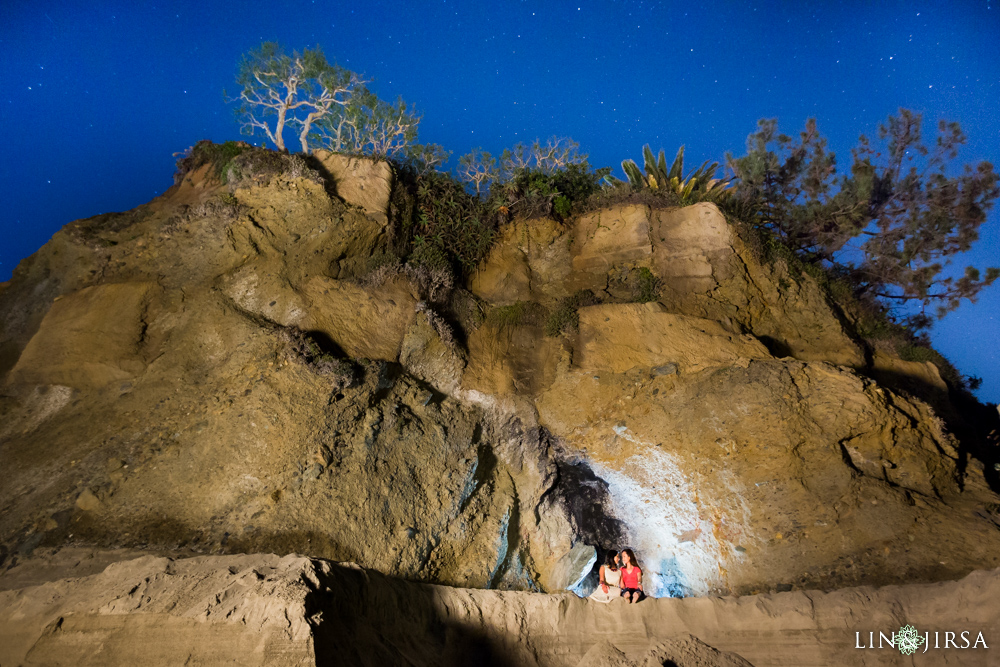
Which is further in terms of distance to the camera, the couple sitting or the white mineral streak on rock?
the white mineral streak on rock

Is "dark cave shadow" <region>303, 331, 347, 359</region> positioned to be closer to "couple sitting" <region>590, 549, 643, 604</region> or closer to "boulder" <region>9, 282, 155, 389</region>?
"boulder" <region>9, 282, 155, 389</region>

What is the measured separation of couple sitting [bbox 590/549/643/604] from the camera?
5.80 m

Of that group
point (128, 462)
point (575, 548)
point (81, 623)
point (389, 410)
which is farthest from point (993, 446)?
point (128, 462)

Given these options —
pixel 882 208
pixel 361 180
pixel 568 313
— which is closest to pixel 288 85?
pixel 361 180

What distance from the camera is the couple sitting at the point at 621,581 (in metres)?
5.80

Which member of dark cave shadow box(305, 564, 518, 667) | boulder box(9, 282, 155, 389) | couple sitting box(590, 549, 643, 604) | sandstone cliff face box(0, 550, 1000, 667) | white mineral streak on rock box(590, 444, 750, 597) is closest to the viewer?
sandstone cliff face box(0, 550, 1000, 667)

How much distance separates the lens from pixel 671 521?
7.28 meters

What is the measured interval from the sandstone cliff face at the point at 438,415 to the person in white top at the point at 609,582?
1.23 meters

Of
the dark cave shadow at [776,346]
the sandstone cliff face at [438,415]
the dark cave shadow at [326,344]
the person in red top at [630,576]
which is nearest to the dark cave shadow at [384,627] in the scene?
the sandstone cliff face at [438,415]

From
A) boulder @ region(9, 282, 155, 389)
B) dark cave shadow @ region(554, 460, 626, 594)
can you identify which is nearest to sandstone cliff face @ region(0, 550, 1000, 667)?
dark cave shadow @ region(554, 460, 626, 594)

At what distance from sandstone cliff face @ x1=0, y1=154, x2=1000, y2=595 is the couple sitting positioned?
1265 millimetres

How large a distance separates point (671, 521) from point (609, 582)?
1.73 m

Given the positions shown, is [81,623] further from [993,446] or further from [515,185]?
[993,446]

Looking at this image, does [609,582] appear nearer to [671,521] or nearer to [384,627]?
[671,521]
